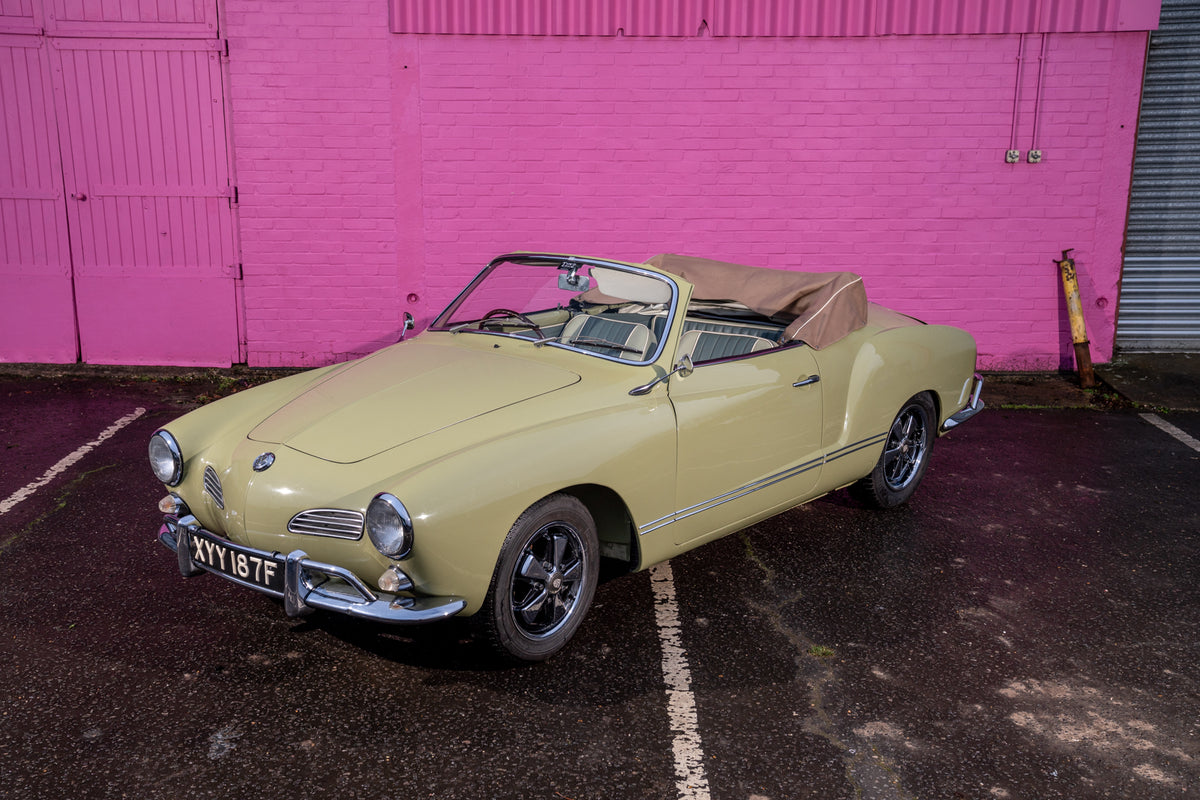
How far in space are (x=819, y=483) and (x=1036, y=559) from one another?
1.20m

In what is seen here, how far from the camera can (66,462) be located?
656cm

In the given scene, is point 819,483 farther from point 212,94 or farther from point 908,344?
point 212,94

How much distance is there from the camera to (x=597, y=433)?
13.4 feet

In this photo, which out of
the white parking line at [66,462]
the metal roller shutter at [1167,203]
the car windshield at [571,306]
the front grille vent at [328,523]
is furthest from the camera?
the metal roller shutter at [1167,203]

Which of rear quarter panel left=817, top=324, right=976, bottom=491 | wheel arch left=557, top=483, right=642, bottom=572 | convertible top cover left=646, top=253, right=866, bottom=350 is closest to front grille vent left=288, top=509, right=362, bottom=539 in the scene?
wheel arch left=557, top=483, right=642, bottom=572

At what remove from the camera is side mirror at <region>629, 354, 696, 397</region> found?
14.2 ft

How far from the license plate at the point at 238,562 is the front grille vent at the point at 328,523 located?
146mm

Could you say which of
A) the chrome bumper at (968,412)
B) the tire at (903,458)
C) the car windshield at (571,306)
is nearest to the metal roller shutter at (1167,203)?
the chrome bumper at (968,412)

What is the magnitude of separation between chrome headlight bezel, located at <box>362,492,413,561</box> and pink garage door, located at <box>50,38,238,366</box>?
6078 mm

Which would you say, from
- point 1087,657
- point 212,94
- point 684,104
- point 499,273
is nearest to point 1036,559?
point 1087,657

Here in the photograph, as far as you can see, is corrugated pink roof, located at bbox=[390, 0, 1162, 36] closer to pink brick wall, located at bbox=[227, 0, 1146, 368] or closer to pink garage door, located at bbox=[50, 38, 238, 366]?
pink brick wall, located at bbox=[227, 0, 1146, 368]

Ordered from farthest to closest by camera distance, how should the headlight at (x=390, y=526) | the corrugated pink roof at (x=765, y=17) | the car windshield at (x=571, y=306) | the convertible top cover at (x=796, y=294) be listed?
the corrugated pink roof at (x=765, y=17), the convertible top cover at (x=796, y=294), the car windshield at (x=571, y=306), the headlight at (x=390, y=526)

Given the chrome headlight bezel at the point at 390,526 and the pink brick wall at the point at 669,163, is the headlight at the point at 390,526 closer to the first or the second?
the chrome headlight bezel at the point at 390,526

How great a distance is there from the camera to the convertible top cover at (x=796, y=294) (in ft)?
17.2
